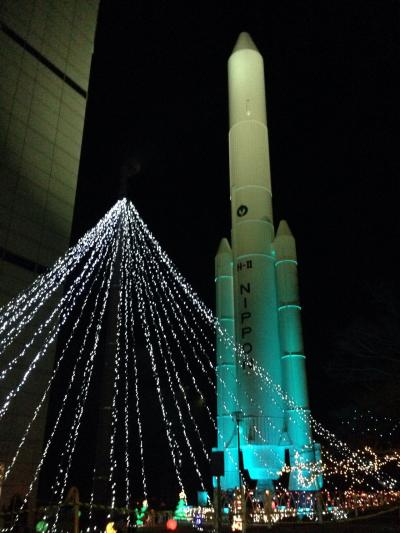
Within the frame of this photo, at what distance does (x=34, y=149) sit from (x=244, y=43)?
13215 mm

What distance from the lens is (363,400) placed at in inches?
577

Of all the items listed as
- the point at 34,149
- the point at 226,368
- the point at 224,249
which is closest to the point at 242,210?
the point at 224,249

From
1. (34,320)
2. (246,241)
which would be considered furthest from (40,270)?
(246,241)

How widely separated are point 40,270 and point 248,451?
10588mm

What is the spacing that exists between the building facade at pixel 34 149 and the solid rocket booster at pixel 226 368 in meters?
7.17

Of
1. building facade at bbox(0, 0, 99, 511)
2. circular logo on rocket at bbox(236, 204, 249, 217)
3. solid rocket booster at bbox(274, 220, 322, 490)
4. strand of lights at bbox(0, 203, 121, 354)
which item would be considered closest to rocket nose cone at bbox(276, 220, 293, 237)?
solid rocket booster at bbox(274, 220, 322, 490)

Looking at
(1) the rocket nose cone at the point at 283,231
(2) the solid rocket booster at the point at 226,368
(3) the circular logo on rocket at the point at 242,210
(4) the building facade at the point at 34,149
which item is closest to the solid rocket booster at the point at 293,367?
(1) the rocket nose cone at the point at 283,231

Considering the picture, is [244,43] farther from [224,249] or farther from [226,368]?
[226,368]

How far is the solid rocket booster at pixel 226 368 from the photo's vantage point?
19859 millimetres

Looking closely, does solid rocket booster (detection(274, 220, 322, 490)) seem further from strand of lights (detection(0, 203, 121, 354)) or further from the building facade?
the building facade

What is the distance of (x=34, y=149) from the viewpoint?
67.7 feet

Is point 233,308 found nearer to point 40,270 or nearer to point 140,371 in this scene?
point 40,270

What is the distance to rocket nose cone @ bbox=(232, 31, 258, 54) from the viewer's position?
26750 mm

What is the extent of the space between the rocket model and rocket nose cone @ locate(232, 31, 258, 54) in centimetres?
40
